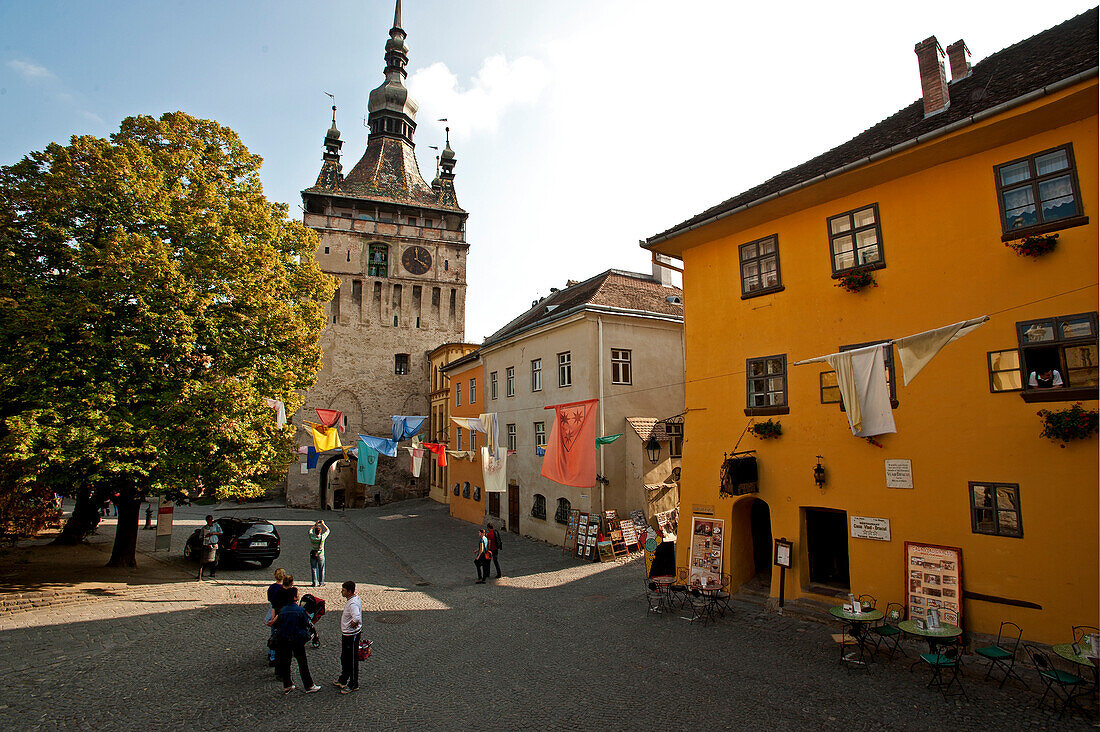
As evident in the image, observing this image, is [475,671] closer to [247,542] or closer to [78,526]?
[247,542]

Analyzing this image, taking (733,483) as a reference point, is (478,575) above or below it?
below

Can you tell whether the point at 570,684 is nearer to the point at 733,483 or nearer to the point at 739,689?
the point at 739,689

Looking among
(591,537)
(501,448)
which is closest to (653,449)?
(591,537)

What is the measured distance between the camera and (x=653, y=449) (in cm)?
2028

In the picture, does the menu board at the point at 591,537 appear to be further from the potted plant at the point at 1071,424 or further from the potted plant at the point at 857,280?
the potted plant at the point at 1071,424

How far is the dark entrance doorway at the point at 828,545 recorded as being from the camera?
12531mm

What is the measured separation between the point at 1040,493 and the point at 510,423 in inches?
753

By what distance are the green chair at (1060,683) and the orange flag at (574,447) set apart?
28.1ft

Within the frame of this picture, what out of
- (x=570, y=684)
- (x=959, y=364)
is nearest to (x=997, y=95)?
(x=959, y=364)

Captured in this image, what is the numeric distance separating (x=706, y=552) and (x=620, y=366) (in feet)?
28.7

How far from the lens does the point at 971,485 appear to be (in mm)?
9141

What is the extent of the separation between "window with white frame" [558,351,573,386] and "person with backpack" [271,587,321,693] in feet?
46.5

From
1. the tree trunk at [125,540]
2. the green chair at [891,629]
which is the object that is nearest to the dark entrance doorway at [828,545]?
the green chair at [891,629]

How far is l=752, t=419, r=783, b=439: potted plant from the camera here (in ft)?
38.8
